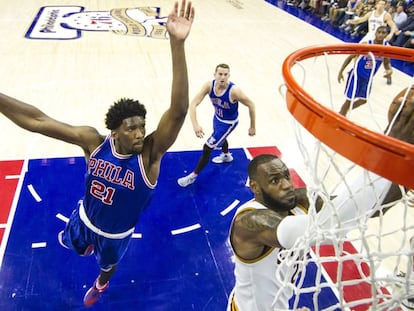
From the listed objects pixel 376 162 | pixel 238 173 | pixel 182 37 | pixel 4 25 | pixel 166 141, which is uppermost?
pixel 376 162

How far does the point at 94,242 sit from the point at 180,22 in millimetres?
1627

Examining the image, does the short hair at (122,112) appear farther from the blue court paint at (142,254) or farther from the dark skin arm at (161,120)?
the blue court paint at (142,254)

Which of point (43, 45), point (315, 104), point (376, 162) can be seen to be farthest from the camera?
point (43, 45)

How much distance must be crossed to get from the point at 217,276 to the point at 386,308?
1.86 meters

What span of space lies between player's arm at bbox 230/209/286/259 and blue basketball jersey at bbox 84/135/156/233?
85 cm

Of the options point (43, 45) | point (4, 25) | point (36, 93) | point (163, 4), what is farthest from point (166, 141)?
point (163, 4)

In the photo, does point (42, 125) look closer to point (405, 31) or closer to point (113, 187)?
point (113, 187)

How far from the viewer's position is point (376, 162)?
120 cm

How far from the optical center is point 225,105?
4316 mm

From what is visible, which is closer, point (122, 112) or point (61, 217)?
point (122, 112)

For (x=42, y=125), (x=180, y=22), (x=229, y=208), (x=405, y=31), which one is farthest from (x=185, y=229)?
(x=405, y=31)

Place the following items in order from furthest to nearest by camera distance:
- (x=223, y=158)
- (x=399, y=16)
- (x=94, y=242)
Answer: (x=399, y=16)
(x=223, y=158)
(x=94, y=242)

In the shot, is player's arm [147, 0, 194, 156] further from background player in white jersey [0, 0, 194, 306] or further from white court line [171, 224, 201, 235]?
white court line [171, 224, 201, 235]

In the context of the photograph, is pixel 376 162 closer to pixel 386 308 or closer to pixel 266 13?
pixel 386 308
